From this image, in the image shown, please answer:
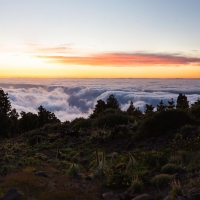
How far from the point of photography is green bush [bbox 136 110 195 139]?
571 inches

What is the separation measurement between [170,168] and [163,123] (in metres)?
6.35

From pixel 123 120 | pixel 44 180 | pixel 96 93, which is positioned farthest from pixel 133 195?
pixel 96 93

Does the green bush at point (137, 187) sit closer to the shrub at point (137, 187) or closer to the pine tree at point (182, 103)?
the shrub at point (137, 187)

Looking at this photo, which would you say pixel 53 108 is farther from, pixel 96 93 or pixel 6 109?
pixel 6 109

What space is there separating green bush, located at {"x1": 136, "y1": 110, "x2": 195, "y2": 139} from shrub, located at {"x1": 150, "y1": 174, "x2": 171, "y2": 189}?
645 centimetres

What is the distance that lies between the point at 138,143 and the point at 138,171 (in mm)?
5235

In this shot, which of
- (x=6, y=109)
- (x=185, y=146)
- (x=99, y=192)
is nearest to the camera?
(x=99, y=192)

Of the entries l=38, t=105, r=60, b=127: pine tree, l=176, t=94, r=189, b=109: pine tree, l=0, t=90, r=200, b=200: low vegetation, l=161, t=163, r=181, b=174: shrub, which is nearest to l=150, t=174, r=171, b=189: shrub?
l=0, t=90, r=200, b=200: low vegetation

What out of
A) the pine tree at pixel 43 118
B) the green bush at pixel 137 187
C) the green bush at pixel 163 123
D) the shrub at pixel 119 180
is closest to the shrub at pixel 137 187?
the green bush at pixel 137 187

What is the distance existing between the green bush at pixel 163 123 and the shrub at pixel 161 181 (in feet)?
21.1

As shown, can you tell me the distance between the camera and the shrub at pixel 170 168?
28.1 feet

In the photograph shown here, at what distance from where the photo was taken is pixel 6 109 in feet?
120

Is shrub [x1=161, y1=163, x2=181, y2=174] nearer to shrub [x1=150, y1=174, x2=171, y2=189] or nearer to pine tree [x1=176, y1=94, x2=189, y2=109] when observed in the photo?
shrub [x1=150, y1=174, x2=171, y2=189]

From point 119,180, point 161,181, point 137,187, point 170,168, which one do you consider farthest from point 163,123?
point 137,187
